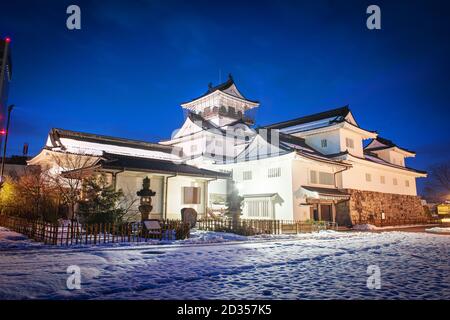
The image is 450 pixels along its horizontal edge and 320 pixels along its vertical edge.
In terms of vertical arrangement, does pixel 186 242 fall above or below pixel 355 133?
below

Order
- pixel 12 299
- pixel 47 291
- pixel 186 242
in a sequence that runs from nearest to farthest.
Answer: pixel 12 299 < pixel 47 291 < pixel 186 242

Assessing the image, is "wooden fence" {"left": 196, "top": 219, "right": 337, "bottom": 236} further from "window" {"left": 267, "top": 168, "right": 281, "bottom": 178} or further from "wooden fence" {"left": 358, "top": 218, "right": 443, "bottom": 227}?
"wooden fence" {"left": 358, "top": 218, "right": 443, "bottom": 227}

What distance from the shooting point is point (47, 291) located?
211 inches

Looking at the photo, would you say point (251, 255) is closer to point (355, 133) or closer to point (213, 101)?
point (355, 133)

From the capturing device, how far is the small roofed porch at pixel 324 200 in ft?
74.4

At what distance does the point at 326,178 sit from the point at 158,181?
14857mm

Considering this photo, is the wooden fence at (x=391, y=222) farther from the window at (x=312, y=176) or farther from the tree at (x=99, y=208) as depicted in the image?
the tree at (x=99, y=208)

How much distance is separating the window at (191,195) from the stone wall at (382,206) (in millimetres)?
14565

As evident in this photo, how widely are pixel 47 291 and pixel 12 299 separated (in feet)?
1.88

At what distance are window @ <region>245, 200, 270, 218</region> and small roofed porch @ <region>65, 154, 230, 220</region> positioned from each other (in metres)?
3.24

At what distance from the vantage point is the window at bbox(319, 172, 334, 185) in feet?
84.2

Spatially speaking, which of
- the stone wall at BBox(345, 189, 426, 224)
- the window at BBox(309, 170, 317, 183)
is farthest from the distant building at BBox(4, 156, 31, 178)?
the stone wall at BBox(345, 189, 426, 224)
